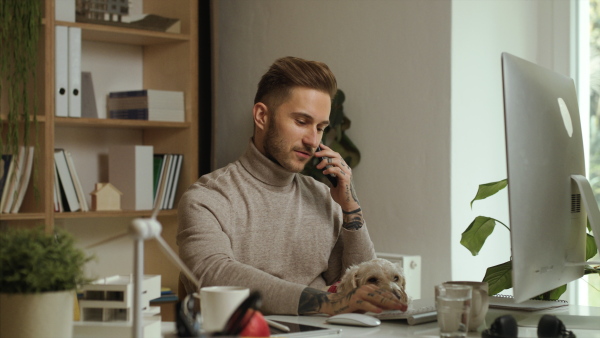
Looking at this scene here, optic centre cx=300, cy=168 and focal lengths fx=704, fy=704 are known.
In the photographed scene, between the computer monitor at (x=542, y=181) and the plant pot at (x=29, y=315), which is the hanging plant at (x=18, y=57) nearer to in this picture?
the plant pot at (x=29, y=315)

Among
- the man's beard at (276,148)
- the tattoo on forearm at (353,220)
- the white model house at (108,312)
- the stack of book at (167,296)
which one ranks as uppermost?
the man's beard at (276,148)

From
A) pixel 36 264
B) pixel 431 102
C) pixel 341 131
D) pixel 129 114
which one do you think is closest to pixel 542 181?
pixel 36 264

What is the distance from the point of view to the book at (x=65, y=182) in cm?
304

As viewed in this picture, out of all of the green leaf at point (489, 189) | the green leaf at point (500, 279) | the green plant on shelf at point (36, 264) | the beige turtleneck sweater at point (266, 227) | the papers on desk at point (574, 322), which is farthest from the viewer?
the green leaf at point (489, 189)

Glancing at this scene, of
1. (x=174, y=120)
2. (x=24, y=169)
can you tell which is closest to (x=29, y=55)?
(x=24, y=169)

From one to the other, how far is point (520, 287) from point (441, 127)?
1659mm

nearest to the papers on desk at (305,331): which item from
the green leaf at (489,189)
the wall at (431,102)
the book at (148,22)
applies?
the green leaf at (489,189)

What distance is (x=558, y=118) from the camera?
1380 millimetres

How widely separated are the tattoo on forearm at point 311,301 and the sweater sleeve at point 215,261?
0.04 feet

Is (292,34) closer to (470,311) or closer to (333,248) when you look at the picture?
(333,248)

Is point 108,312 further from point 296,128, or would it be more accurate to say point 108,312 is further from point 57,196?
point 57,196

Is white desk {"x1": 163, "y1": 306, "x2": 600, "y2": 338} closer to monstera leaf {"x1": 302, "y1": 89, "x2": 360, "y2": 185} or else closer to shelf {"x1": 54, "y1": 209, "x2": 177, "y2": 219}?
monstera leaf {"x1": 302, "y1": 89, "x2": 360, "y2": 185}

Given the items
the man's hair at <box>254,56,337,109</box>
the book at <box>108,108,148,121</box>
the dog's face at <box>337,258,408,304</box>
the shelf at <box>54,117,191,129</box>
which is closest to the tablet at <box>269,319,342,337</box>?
the dog's face at <box>337,258,408,304</box>

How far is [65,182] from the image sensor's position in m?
3.06
